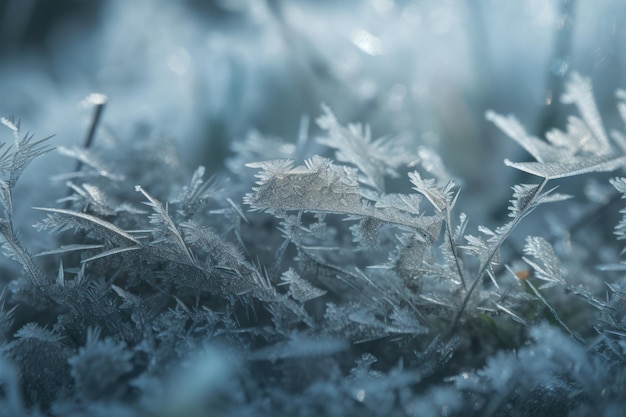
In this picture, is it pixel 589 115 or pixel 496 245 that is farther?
pixel 589 115

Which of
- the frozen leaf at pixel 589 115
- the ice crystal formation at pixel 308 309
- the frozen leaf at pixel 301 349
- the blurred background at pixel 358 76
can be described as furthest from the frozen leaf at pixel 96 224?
the frozen leaf at pixel 589 115

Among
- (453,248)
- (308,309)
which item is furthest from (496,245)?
(308,309)

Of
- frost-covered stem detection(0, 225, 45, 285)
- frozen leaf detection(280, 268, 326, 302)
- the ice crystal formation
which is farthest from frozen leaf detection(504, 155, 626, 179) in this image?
frost-covered stem detection(0, 225, 45, 285)

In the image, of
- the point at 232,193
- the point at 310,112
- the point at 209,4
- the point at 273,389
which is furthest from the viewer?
the point at 209,4

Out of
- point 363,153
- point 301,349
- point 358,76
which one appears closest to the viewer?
point 301,349

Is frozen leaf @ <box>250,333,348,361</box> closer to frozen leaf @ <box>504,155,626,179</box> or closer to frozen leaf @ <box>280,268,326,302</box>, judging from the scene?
frozen leaf @ <box>280,268,326,302</box>

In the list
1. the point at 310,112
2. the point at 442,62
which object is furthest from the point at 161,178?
the point at 442,62

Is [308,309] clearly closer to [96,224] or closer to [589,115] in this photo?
[96,224]

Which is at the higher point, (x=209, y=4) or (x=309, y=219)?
(x=209, y=4)

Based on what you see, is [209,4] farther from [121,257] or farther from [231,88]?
[121,257]

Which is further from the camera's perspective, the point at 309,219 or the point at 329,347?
the point at 309,219
